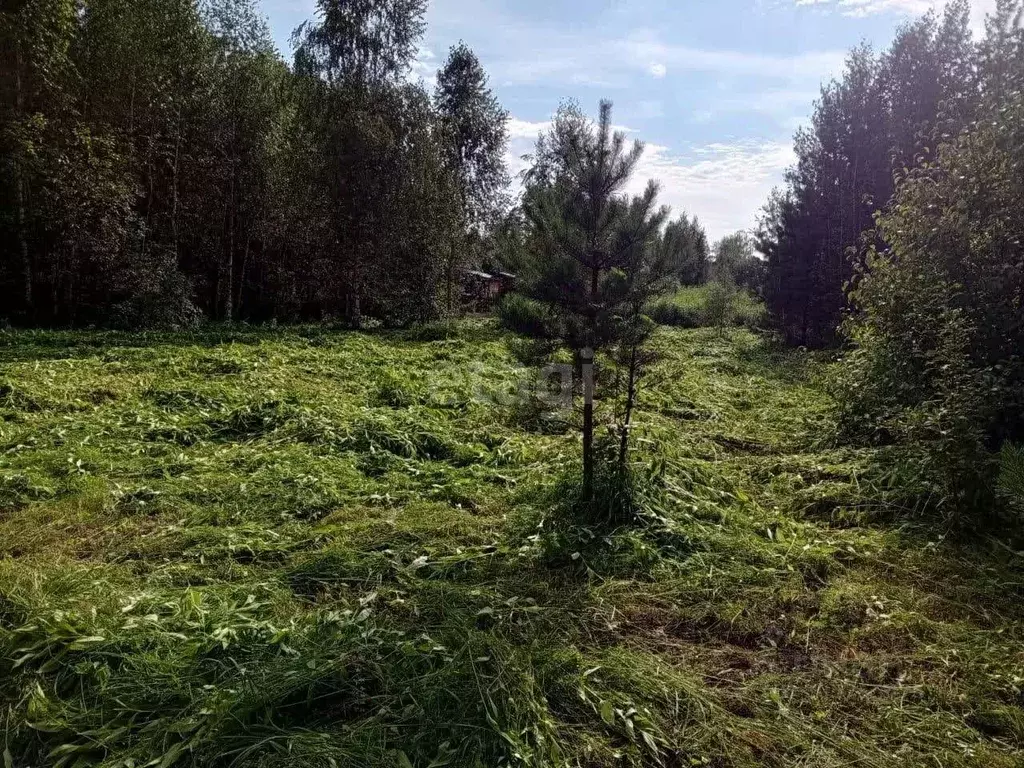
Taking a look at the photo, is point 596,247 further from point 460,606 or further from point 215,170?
point 215,170

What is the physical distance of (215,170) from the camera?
15008mm

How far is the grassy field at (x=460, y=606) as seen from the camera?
2.06 m

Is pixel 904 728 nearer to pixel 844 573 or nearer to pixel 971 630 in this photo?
pixel 971 630

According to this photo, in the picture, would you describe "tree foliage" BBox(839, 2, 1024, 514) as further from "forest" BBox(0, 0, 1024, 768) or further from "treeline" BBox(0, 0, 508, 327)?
"treeline" BBox(0, 0, 508, 327)

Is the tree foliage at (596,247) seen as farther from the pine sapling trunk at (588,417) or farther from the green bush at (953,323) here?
the green bush at (953,323)

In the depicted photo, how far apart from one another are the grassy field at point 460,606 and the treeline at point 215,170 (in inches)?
300

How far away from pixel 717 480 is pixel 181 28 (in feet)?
49.2

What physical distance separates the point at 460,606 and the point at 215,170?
1543 cm

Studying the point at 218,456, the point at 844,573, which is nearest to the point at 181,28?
the point at 218,456

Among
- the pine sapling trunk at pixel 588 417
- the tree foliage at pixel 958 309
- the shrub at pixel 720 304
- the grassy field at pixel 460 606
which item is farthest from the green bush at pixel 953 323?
the shrub at pixel 720 304

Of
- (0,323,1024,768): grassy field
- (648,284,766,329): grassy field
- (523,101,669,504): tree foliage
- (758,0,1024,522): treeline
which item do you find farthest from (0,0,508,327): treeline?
(758,0,1024,522): treeline

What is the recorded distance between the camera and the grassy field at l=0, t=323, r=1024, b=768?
206cm

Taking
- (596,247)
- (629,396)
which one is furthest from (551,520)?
(596,247)

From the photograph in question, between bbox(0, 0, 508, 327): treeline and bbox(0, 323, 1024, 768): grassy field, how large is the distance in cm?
761
